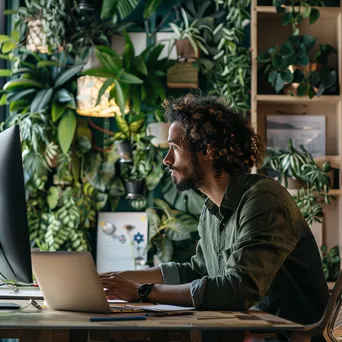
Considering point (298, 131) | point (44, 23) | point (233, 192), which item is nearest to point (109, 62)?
point (44, 23)

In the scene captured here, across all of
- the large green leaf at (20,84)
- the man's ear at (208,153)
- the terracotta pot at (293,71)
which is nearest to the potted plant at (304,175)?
the terracotta pot at (293,71)

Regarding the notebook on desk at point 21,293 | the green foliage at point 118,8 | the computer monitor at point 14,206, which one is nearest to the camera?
the computer monitor at point 14,206

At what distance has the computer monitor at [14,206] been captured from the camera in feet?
6.02

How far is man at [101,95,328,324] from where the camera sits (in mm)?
2115

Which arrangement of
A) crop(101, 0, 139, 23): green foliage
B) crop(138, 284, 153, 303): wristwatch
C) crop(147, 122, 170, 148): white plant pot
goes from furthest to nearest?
crop(101, 0, 139, 23): green foliage < crop(147, 122, 170, 148): white plant pot < crop(138, 284, 153, 303): wristwatch

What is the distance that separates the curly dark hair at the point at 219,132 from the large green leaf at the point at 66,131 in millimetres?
2186

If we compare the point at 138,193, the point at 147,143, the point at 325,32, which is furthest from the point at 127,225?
the point at 325,32

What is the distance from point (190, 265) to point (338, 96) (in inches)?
97.6

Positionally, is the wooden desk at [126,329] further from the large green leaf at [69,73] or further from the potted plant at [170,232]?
the large green leaf at [69,73]

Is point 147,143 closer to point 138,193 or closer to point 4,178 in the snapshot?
point 138,193

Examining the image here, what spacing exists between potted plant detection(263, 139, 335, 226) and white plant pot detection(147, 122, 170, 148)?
67cm

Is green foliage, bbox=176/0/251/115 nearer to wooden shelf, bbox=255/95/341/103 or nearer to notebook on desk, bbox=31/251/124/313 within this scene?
wooden shelf, bbox=255/95/341/103

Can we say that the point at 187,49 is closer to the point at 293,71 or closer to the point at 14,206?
the point at 293,71

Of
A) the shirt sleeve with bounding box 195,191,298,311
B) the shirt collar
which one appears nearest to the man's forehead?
the shirt collar
